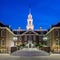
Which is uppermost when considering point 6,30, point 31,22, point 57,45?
point 31,22

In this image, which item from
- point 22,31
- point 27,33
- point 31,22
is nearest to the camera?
point 27,33

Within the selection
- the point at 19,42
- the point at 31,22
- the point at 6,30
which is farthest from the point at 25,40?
the point at 6,30

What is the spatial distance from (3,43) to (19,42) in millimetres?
34065

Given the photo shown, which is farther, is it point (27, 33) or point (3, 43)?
point (27, 33)

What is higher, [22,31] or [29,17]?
[29,17]

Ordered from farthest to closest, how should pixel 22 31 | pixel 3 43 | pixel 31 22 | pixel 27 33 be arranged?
pixel 31 22 → pixel 22 31 → pixel 27 33 → pixel 3 43

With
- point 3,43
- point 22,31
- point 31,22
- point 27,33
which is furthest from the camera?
point 31,22

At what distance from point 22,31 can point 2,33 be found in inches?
1540

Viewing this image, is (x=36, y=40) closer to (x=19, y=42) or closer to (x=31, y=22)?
(x=19, y=42)

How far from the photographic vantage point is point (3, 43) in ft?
196

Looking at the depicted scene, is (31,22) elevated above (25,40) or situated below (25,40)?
above

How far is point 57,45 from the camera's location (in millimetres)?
60125

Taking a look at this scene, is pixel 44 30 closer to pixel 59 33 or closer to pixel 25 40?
pixel 25 40

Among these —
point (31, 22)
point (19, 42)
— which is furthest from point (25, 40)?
point (31, 22)
